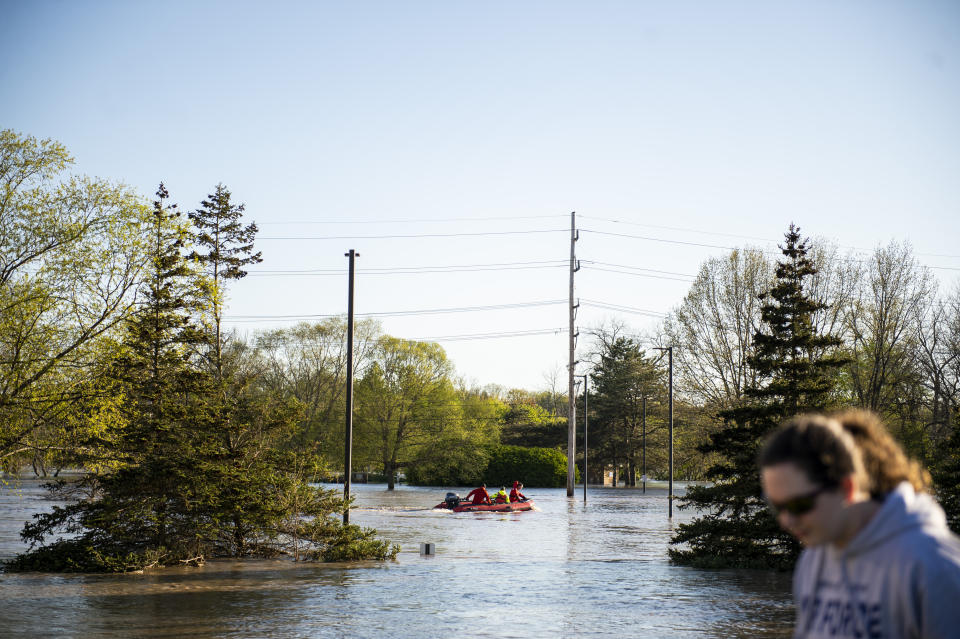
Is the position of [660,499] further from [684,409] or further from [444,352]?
[444,352]

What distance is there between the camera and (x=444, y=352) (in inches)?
2948

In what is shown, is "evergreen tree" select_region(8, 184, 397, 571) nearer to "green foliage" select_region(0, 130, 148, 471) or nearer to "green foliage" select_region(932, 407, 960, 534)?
"green foliage" select_region(0, 130, 148, 471)

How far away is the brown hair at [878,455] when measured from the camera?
2.30 metres

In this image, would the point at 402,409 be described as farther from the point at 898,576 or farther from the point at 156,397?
the point at 898,576

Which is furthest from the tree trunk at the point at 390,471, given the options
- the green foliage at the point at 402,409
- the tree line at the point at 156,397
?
the tree line at the point at 156,397

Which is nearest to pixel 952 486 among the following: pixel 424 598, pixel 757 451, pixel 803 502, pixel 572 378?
pixel 757 451

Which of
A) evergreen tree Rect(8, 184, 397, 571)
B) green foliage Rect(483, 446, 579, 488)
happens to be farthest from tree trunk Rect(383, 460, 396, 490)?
evergreen tree Rect(8, 184, 397, 571)

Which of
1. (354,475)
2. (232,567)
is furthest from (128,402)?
(354,475)

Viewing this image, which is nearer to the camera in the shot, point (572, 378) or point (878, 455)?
point (878, 455)

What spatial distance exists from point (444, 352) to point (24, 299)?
189 ft

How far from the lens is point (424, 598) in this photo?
15773 mm

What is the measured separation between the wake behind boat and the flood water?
51.2ft

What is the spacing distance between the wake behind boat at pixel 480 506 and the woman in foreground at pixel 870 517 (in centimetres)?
3973

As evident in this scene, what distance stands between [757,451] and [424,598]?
30.2 ft
